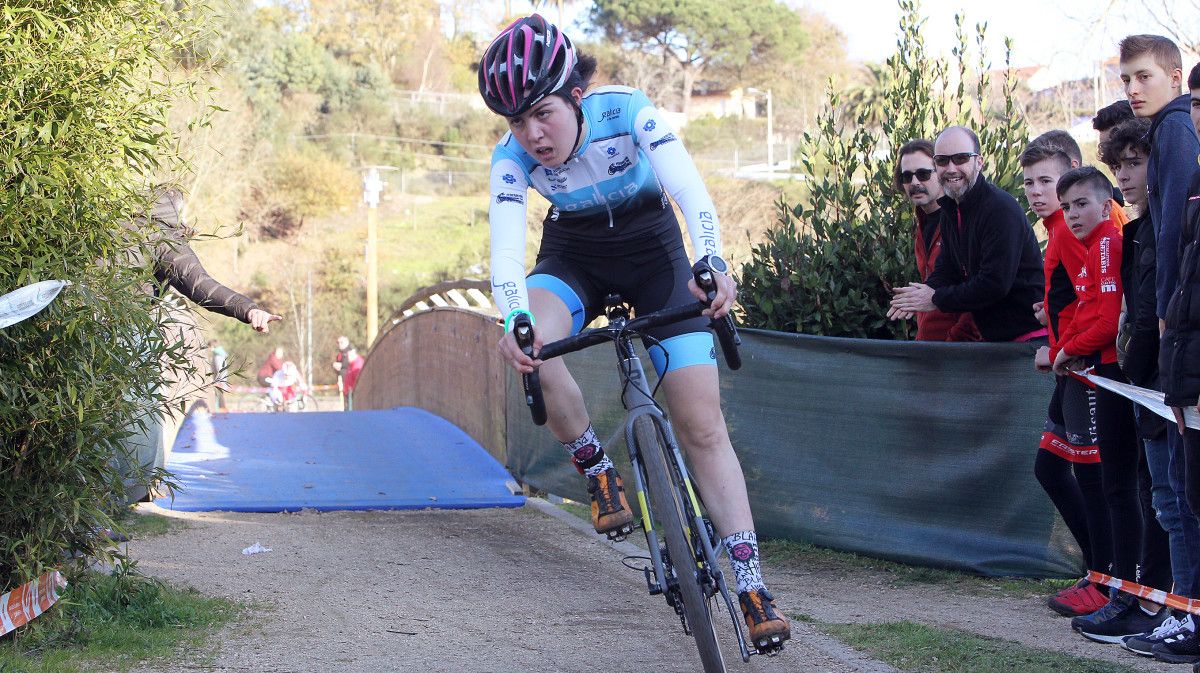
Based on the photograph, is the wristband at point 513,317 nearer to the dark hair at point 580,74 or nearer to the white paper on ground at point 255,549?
the dark hair at point 580,74

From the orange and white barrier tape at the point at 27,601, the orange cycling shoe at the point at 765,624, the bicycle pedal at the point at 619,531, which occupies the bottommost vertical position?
the orange cycling shoe at the point at 765,624

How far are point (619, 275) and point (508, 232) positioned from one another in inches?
22.0

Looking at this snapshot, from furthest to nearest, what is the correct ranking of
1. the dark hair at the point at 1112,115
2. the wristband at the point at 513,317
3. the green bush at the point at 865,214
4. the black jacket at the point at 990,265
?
1. the green bush at the point at 865,214
2. the black jacket at the point at 990,265
3. the dark hair at the point at 1112,115
4. the wristband at the point at 513,317

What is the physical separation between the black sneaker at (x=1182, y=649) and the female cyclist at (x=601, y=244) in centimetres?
156

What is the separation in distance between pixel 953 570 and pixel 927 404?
88 cm

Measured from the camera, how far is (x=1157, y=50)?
478 centimetres

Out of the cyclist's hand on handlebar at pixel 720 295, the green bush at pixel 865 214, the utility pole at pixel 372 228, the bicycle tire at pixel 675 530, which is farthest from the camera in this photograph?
the utility pole at pixel 372 228

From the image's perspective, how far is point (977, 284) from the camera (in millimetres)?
5961

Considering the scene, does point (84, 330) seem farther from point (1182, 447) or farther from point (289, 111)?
point (289, 111)

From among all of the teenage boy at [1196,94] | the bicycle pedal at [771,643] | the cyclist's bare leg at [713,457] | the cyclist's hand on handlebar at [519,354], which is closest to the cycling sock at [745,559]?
the cyclist's bare leg at [713,457]

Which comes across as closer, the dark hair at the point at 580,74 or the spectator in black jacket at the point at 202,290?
the dark hair at the point at 580,74

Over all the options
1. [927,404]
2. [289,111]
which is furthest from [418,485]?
[289,111]

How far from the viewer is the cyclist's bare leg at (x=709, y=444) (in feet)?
14.5

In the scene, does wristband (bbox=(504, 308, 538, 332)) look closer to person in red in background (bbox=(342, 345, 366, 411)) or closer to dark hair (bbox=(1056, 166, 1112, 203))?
dark hair (bbox=(1056, 166, 1112, 203))
